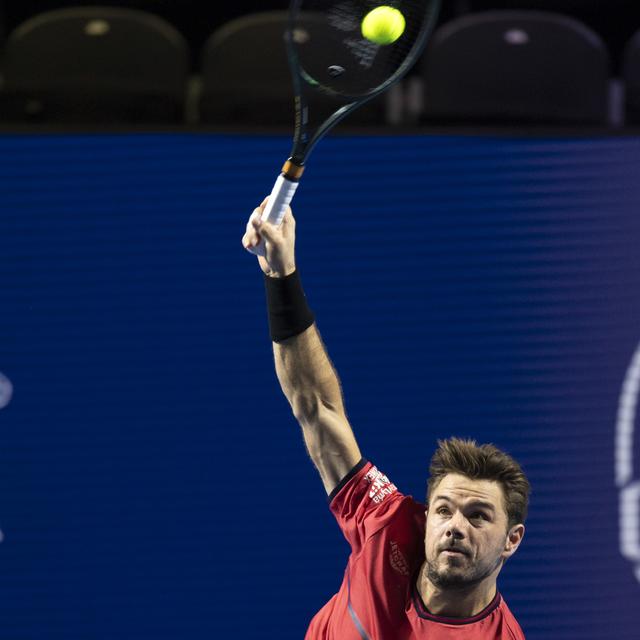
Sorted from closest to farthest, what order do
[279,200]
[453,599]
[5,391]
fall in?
[279,200], [453,599], [5,391]

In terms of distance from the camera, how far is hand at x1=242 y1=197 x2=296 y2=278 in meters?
2.06

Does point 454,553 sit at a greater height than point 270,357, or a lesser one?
lesser

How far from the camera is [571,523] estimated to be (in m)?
3.42

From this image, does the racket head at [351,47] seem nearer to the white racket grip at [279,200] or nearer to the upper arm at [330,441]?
the white racket grip at [279,200]

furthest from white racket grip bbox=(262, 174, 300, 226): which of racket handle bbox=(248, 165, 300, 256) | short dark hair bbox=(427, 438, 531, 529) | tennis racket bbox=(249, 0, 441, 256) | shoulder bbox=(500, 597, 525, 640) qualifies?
shoulder bbox=(500, 597, 525, 640)

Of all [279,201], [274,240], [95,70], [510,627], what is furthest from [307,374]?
[95,70]

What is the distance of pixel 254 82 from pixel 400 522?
194 cm

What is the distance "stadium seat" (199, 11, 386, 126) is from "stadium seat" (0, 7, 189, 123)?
4.6 inches

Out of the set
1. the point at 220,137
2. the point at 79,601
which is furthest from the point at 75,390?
the point at 220,137

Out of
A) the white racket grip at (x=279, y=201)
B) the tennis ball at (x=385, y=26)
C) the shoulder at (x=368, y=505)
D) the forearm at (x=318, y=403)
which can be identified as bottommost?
the shoulder at (x=368, y=505)

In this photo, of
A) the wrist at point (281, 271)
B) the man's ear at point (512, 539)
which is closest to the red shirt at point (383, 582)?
the man's ear at point (512, 539)

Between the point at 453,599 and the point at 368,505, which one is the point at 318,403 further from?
the point at 453,599

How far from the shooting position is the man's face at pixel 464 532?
2.29 meters

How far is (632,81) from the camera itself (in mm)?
3791
